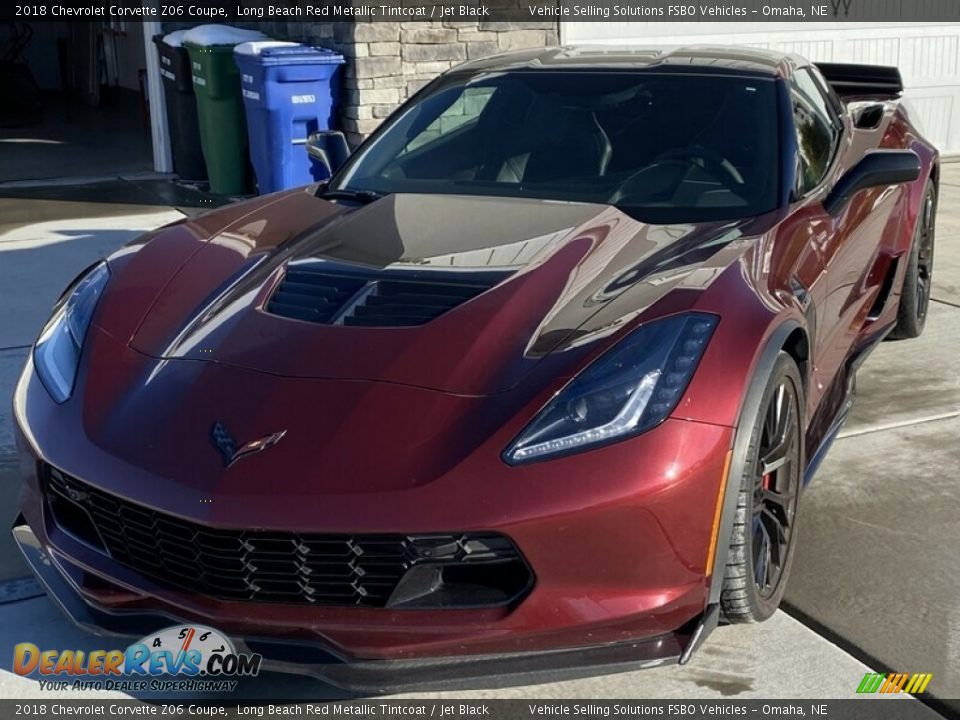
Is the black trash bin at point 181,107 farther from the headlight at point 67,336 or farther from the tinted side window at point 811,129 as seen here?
the headlight at point 67,336

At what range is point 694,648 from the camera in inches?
99.0

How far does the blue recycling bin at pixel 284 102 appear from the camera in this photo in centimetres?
796

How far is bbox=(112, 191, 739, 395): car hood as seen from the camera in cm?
276

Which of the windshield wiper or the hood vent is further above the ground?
the windshield wiper

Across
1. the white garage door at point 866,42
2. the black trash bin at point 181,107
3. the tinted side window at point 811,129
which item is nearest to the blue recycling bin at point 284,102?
the black trash bin at point 181,107

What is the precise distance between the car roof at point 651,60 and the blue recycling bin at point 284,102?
12.0ft

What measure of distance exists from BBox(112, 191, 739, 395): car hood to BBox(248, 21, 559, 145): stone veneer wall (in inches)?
182

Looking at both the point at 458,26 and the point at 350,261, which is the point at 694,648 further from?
the point at 458,26

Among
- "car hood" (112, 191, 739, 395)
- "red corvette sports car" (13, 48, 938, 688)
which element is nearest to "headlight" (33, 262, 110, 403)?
"red corvette sports car" (13, 48, 938, 688)

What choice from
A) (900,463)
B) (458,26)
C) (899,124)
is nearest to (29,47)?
(458,26)

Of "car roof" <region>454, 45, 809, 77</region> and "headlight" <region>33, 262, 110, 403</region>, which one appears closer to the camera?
"headlight" <region>33, 262, 110, 403</region>

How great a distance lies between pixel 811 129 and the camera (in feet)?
13.5

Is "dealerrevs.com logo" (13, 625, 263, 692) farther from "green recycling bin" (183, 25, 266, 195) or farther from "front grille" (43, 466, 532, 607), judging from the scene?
"green recycling bin" (183, 25, 266, 195)

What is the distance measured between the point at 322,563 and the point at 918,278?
12.1 ft
